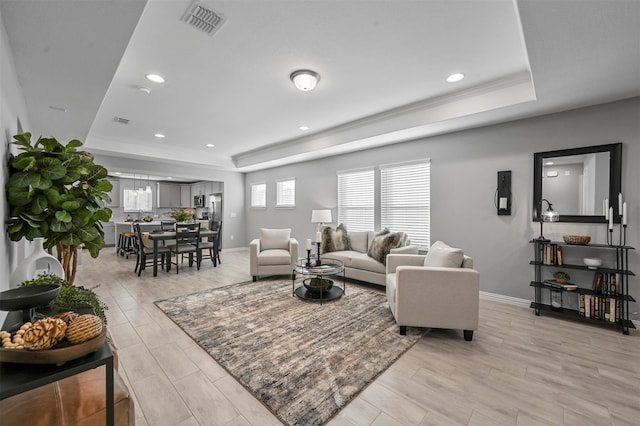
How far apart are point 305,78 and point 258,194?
570 centimetres

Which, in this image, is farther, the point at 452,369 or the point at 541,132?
the point at 541,132

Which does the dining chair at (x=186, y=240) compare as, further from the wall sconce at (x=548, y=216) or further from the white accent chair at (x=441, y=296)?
the wall sconce at (x=548, y=216)

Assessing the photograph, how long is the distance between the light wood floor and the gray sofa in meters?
1.40

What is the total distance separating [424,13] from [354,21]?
0.53m

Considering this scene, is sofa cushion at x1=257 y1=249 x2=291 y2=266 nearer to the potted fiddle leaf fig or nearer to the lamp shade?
the lamp shade

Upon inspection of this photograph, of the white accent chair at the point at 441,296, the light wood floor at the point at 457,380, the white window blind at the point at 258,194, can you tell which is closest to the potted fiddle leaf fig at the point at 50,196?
the light wood floor at the point at 457,380

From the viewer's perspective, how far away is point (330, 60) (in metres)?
2.69

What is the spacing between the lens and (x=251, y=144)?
611 centimetres

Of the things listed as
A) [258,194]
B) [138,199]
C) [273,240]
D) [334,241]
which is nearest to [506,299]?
[334,241]

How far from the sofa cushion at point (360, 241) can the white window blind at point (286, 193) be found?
2391 mm

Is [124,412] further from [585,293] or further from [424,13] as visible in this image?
[585,293]

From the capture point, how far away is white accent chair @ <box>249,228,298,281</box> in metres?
4.68

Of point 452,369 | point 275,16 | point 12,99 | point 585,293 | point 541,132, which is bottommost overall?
point 452,369

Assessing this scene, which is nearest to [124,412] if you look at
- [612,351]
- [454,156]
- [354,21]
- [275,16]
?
[275,16]
